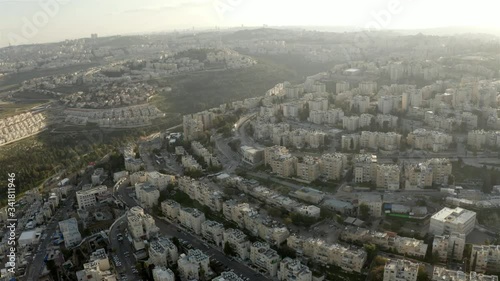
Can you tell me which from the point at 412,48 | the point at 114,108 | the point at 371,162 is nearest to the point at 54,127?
the point at 114,108

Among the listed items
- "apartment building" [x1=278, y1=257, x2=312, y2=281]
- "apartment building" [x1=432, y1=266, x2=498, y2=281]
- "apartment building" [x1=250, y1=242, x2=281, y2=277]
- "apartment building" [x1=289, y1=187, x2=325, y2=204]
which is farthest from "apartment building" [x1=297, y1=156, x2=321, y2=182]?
"apartment building" [x1=432, y1=266, x2=498, y2=281]

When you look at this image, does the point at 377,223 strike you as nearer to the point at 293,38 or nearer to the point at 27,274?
the point at 27,274

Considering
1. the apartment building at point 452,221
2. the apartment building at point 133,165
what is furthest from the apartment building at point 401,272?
the apartment building at point 133,165

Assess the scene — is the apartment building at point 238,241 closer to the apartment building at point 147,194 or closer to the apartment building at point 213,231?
the apartment building at point 213,231

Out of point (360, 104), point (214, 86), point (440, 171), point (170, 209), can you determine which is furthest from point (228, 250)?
point (214, 86)

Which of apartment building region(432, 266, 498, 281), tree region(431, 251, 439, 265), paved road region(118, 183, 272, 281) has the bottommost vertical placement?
paved road region(118, 183, 272, 281)

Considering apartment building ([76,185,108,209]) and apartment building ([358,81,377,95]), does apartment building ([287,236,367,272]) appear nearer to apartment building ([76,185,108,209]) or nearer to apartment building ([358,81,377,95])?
apartment building ([76,185,108,209])

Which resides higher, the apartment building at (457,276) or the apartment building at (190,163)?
the apartment building at (457,276)
